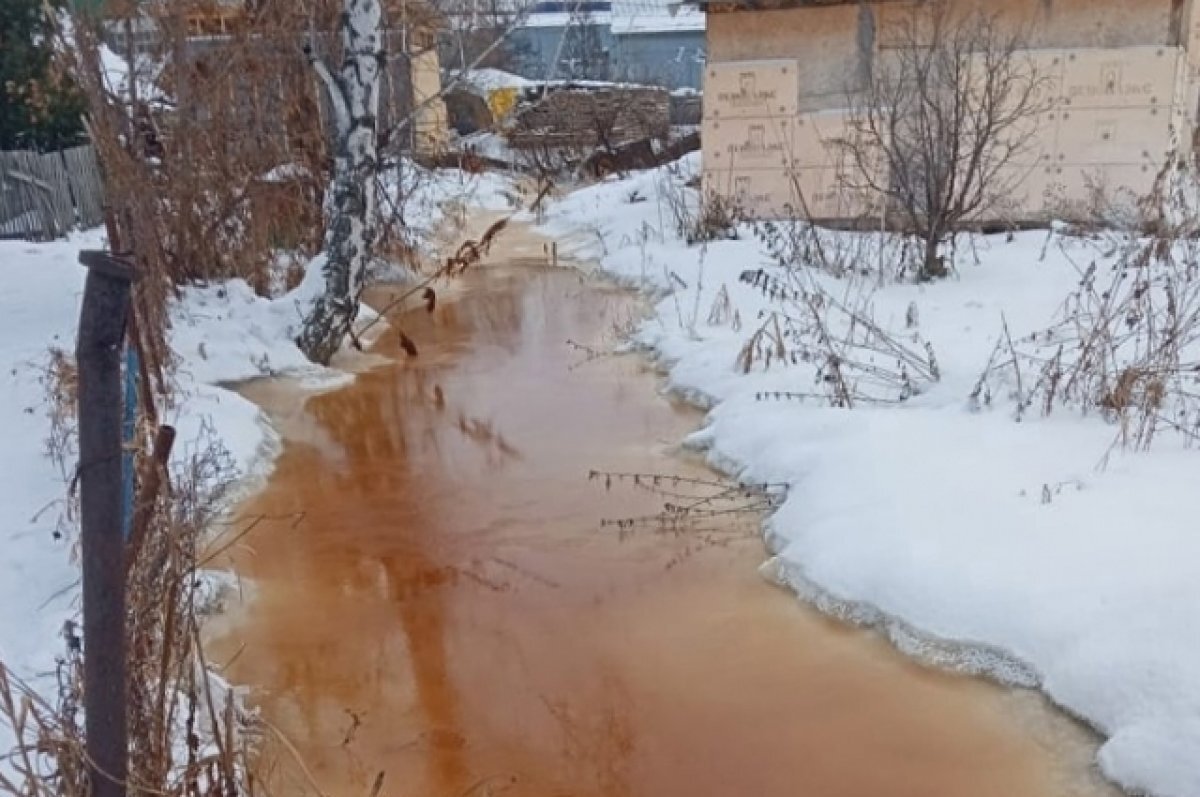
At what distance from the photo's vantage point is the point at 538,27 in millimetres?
38500

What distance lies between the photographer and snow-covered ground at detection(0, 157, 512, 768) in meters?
4.04

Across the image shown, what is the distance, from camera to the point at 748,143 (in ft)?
41.8

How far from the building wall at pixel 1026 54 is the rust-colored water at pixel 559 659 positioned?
6709mm

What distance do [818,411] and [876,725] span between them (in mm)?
2826

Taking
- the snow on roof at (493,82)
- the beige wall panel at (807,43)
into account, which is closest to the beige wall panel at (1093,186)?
the beige wall panel at (807,43)

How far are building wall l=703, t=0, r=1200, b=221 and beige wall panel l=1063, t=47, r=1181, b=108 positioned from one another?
0.01m

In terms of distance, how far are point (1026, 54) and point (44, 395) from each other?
9.76m

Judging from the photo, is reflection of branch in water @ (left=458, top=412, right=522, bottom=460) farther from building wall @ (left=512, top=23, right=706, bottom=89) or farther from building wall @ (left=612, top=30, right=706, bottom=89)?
building wall @ (left=612, top=30, right=706, bottom=89)

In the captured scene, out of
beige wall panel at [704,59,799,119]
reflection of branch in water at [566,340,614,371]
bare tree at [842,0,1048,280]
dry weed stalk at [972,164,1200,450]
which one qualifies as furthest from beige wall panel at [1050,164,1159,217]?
reflection of branch in water at [566,340,614,371]

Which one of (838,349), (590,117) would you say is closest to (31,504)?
(838,349)

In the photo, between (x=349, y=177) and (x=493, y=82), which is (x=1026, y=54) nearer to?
(x=349, y=177)

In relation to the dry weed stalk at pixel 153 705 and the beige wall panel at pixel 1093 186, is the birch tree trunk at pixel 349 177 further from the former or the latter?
the beige wall panel at pixel 1093 186

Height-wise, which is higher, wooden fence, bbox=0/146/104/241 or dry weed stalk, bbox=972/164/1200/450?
wooden fence, bbox=0/146/104/241

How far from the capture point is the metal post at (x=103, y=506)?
146 cm
